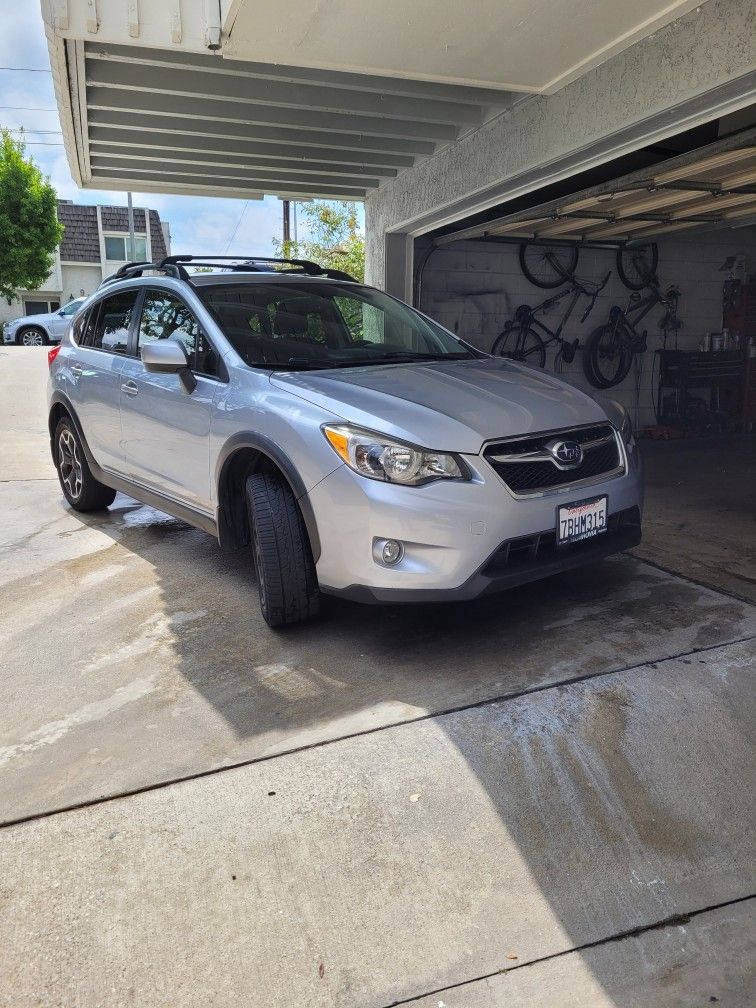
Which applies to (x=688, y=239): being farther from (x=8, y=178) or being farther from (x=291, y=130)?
(x=8, y=178)

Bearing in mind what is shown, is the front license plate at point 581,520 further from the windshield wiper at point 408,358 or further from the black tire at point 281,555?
the windshield wiper at point 408,358

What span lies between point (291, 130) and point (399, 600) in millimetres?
4992

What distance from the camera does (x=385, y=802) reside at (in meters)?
2.75

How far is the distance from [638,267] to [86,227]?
33.9 meters

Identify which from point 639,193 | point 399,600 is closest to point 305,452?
point 399,600

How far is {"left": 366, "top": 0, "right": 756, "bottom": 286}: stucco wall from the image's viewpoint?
13.3 ft

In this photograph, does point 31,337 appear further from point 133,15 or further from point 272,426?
point 272,426

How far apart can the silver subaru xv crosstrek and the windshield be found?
0.04ft

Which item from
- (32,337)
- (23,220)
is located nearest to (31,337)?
(32,337)

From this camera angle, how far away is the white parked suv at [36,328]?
90.9 feet

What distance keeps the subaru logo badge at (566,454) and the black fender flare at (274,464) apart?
3.48 feet

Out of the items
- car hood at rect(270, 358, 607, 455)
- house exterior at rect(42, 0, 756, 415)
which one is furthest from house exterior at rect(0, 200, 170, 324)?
car hood at rect(270, 358, 607, 455)

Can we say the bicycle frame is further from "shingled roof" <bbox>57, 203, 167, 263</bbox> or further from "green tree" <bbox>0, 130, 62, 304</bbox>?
"shingled roof" <bbox>57, 203, 167, 263</bbox>

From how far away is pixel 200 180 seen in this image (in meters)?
9.20
